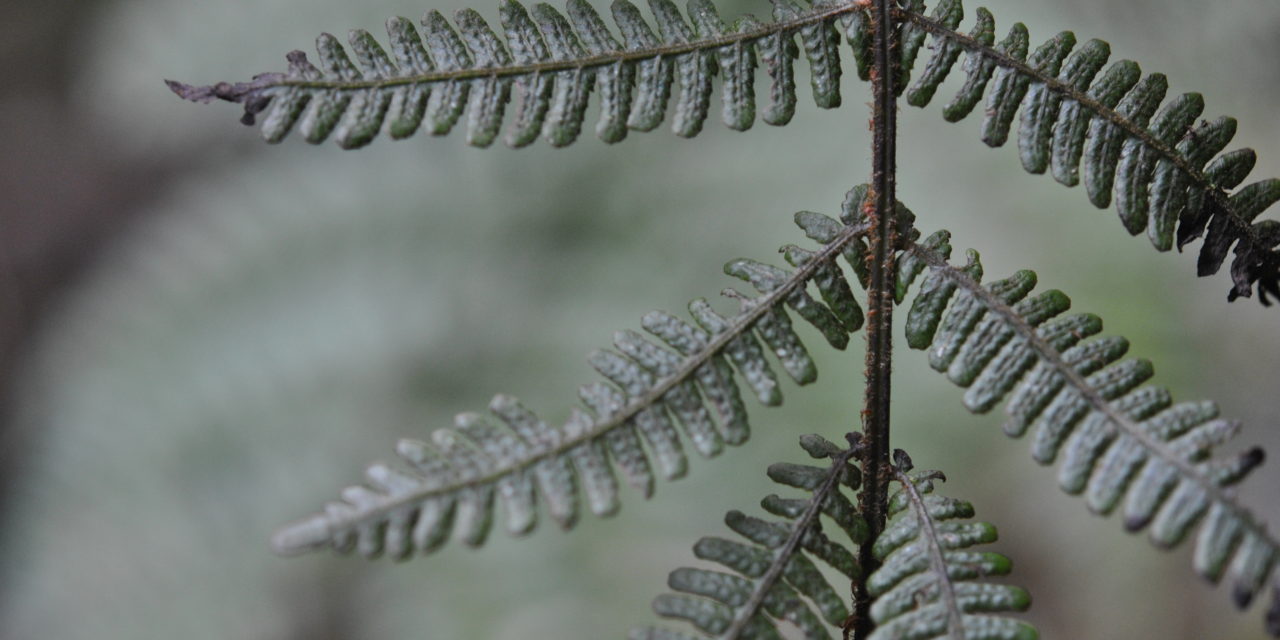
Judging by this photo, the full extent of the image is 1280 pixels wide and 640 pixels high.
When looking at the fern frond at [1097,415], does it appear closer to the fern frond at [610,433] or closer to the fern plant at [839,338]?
the fern plant at [839,338]

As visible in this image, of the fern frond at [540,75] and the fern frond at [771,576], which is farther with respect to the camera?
the fern frond at [540,75]

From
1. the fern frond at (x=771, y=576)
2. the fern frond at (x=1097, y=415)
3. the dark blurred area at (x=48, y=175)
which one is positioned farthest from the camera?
the dark blurred area at (x=48, y=175)

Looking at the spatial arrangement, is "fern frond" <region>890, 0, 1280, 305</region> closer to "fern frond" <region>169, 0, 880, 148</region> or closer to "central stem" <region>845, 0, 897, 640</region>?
"central stem" <region>845, 0, 897, 640</region>

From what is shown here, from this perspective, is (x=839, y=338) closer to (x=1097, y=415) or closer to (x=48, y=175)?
(x=1097, y=415)

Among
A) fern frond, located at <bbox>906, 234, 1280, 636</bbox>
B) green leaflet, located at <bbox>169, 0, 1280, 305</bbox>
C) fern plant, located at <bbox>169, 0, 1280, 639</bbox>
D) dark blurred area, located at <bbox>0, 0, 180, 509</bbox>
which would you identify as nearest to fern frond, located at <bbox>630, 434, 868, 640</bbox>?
fern plant, located at <bbox>169, 0, 1280, 639</bbox>

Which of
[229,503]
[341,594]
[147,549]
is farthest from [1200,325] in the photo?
[147,549]

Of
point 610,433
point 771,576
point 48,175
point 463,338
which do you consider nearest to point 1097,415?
point 771,576

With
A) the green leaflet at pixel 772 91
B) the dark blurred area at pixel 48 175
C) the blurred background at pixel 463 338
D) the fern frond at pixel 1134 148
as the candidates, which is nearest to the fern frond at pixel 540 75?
the green leaflet at pixel 772 91

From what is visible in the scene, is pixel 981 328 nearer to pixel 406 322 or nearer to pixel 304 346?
pixel 406 322
